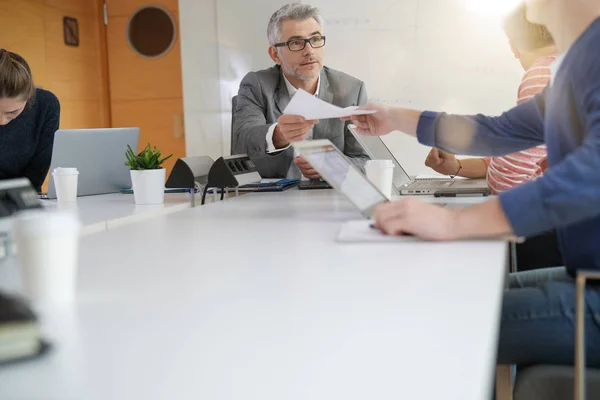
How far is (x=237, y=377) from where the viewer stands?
1.92 ft

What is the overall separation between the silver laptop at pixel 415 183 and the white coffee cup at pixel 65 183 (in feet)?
3.12

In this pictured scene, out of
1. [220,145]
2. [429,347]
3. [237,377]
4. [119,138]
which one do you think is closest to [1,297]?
[237,377]

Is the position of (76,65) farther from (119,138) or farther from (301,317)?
(301,317)

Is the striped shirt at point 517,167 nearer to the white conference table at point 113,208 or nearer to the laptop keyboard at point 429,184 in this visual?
the laptop keyboard at point 429,184

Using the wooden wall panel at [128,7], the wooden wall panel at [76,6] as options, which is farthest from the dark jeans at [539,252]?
the wooden wall panel at [76,6]

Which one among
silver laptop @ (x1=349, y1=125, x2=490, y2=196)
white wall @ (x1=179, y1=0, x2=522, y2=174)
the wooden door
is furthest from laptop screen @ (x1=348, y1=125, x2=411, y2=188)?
the wooden door

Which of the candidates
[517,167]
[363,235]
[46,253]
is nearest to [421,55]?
[517,167]

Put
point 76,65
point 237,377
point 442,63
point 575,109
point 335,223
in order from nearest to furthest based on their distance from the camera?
point 237,377 < point 575,109 < point 335,223 < point 442,63 < point 76,65

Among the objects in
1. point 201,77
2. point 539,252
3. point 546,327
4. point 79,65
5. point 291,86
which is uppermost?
point 79,65

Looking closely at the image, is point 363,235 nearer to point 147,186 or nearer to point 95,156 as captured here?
point 147,186

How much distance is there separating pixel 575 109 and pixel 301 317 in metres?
0.74

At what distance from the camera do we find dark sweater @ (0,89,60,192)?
123 inches

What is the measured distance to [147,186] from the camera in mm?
2135

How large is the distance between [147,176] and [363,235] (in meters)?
1.08
